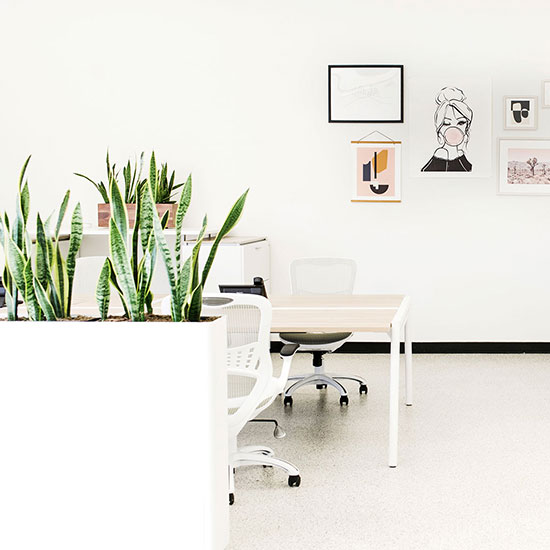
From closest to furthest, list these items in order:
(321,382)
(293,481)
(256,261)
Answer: (293,481) → (321,382) → (256,261)

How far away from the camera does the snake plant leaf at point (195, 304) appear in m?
2.29

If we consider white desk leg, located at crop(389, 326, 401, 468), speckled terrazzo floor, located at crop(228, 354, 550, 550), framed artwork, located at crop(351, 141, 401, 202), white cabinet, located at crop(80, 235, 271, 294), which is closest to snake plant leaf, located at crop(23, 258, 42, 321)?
A: speckled terrazzo floor, located at crop(228, 354, 550, 550)

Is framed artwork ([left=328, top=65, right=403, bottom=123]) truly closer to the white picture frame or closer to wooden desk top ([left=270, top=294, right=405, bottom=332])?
the white picture frame

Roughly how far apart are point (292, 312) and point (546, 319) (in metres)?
3.05

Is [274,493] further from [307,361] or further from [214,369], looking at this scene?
[307,361]

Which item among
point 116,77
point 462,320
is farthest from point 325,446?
point 116,77

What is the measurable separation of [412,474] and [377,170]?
3.22 metres

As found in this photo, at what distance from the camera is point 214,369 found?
2.22 m

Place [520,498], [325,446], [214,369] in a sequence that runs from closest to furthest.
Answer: [214,369] < [520,498] < [325,446]

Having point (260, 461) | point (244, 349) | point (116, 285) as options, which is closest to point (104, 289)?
point (116, 285)

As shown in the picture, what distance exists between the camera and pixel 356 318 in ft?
12.4

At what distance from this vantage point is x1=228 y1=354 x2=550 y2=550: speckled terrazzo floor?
282 centimetres

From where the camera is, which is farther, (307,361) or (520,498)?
(307,361)

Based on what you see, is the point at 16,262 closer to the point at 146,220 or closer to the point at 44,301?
the point at 44,301
